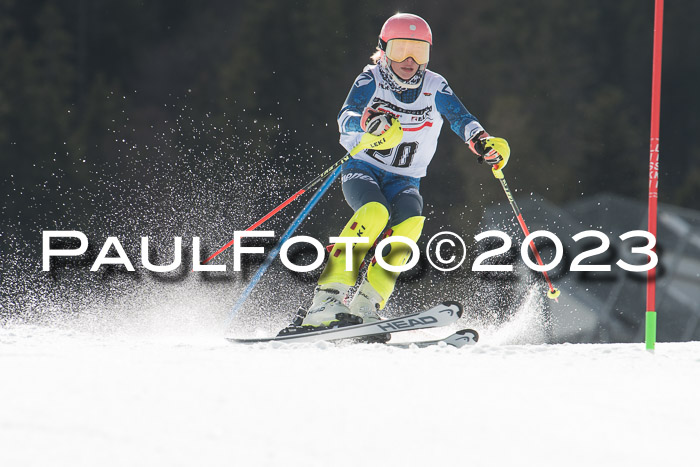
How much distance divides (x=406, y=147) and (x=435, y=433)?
245 centimetres

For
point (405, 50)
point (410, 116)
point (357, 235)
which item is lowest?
point (357, 235)

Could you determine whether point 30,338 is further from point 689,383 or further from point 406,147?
point 689,383

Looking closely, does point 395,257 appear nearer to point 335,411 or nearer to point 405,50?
point 405,50

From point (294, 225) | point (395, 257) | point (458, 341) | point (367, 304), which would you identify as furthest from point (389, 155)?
point (458, 341)

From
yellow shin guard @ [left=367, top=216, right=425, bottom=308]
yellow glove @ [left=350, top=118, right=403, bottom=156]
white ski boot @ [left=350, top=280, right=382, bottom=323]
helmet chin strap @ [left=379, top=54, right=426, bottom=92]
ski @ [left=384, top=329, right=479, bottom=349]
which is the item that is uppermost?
helmet chin strap @ [left=379, top=54, right=426, bottom=92]

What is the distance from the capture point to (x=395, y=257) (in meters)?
4.23

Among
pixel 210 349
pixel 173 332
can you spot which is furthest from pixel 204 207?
pixel 210 349

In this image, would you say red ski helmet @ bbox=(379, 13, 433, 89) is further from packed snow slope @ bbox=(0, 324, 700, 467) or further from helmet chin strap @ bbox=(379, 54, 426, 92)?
packed snow slope @ bbox=(0, 324, 700, 467)

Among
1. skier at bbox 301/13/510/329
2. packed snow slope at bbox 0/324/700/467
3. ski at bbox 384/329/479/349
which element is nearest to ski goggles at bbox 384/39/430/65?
skier at bbox 301/13/510/329

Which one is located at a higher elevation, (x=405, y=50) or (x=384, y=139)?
(x=405, y=50)

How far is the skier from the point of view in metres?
4.06

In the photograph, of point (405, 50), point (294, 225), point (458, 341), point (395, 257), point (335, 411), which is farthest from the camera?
point (294, 225)

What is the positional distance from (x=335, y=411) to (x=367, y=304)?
2.08m

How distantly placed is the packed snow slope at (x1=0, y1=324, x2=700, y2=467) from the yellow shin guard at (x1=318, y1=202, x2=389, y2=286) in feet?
3.43
